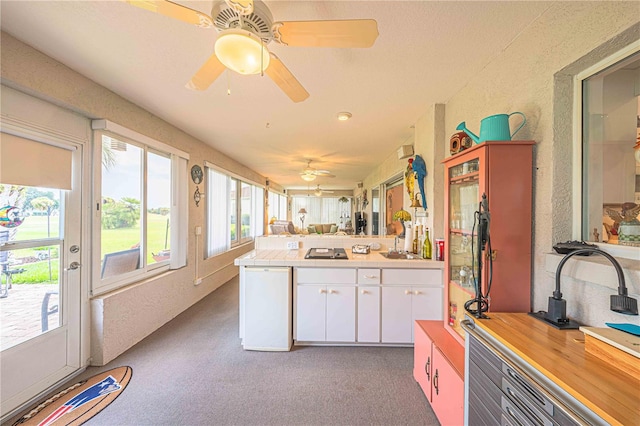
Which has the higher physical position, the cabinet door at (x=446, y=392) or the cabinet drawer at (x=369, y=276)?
the cabinet drawer at (x=369, y=276)

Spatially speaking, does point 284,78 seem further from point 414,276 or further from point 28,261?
point 28,261

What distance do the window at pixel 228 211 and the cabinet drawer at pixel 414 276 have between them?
3.21 meters

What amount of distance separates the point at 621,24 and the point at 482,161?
0.70 meters

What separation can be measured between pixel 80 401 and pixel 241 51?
8.45ft

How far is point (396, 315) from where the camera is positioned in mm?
2342

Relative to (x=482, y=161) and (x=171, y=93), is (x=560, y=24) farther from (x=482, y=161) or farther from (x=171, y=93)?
(x=171, y=93)

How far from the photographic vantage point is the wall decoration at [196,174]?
3564 millimetres

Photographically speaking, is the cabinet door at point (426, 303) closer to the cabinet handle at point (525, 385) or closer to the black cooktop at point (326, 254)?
the black cooktop at point (326, 254)

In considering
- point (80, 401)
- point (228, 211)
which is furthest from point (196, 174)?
point (80, 401)

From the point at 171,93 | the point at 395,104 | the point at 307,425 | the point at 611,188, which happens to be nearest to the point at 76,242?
the point at 171,93

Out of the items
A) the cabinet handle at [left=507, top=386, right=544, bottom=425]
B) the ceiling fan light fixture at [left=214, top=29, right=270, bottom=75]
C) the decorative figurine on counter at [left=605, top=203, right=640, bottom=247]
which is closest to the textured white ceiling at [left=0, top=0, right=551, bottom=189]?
the ceiling fan light fixture at [left=214, top=29, right=270, bottom=75]

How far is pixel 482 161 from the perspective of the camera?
4.42 feet

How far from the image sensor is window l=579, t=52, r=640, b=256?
1.04 meters

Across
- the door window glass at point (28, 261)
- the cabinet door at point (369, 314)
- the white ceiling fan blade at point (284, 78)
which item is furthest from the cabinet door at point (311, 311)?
the door window glass at point (28, 261)
